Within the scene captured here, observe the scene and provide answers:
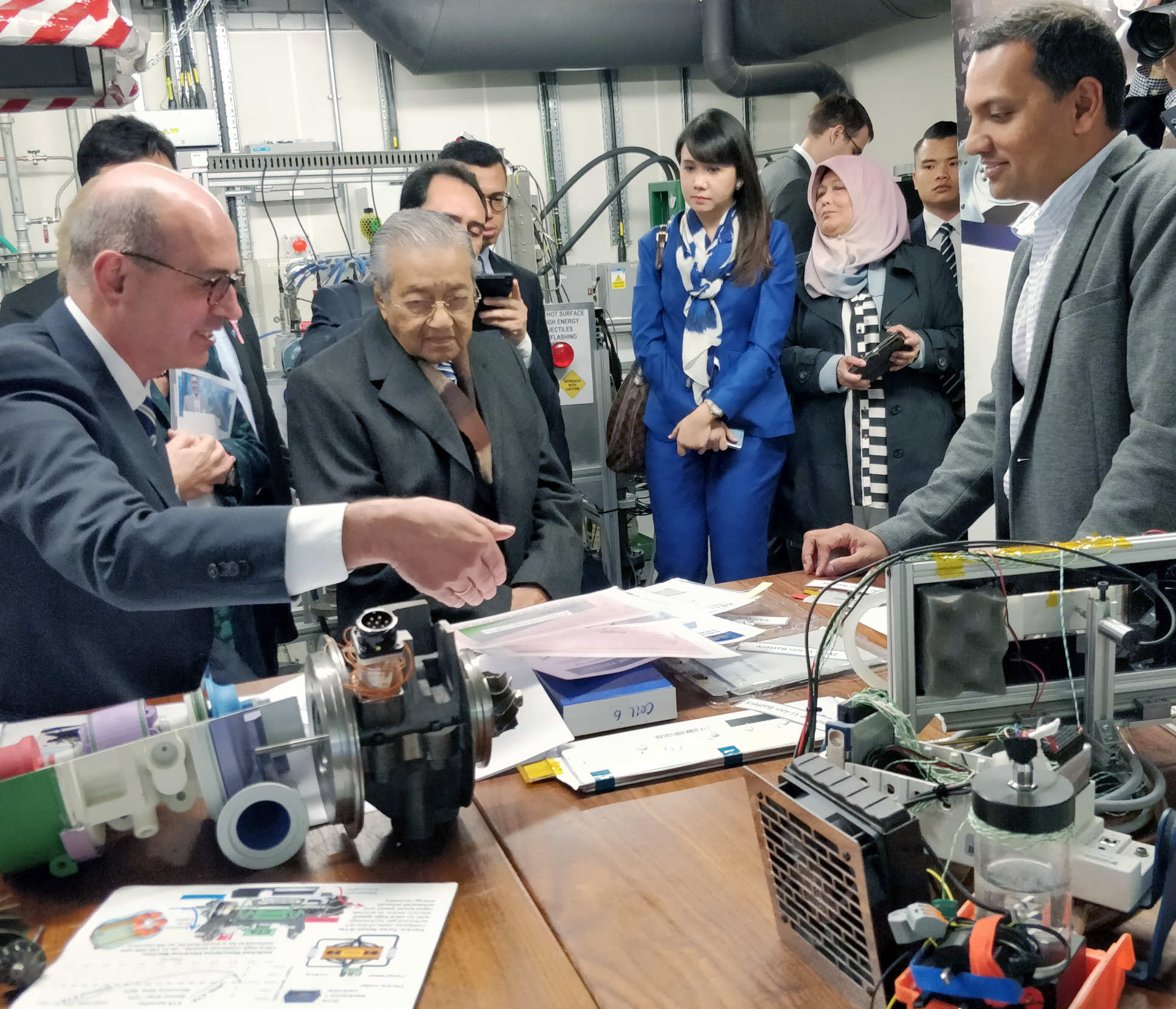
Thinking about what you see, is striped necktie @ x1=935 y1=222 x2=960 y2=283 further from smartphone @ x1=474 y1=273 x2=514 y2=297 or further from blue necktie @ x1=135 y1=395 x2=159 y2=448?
blue necktie @ x1=135 y1=395 x2=159 y2=448

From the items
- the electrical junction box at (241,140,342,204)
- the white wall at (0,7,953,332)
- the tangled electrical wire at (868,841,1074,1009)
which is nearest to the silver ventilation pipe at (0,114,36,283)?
the white wall at (0,7,953,332)

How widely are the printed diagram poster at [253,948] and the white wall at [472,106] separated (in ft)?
14.3

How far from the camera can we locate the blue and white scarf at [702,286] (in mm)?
3195

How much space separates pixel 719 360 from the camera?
3.22 metres

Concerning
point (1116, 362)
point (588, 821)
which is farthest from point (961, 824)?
point (1116, 362)

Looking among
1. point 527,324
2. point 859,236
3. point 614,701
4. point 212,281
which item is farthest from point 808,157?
point 614,701

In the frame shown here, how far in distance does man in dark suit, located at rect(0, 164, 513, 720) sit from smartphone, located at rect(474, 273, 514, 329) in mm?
1149

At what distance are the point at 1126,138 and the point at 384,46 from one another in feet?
15.6

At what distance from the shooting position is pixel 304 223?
224 inches

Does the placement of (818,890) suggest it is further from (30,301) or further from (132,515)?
(30,301)

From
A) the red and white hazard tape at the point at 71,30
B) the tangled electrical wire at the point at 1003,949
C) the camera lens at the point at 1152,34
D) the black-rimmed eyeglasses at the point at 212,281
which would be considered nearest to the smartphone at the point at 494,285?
the red and white hazard tape at the point at 71,30

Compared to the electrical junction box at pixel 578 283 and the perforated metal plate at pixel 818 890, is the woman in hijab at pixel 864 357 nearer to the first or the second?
the electrical junction box at pixel 578 283

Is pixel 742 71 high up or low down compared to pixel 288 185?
up

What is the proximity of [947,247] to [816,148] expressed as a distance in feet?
2.27
